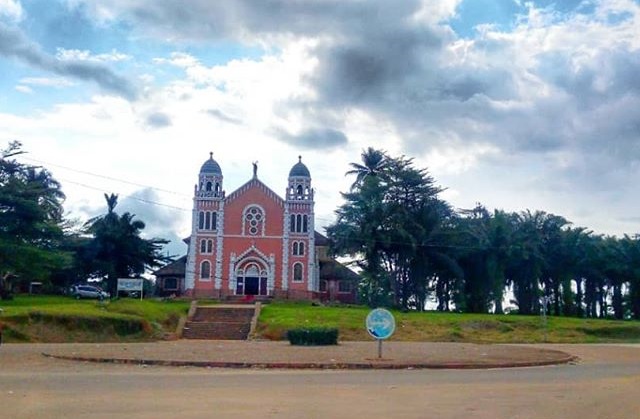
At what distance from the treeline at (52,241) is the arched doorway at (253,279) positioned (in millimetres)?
7914

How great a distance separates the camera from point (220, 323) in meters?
52.4

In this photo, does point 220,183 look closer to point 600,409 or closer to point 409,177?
point 409,177

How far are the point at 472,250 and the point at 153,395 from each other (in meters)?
61.3

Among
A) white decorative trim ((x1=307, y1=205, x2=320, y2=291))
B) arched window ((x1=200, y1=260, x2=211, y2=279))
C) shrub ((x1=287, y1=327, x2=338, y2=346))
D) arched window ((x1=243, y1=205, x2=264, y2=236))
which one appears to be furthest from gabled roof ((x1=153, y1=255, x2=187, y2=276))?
shrub ((x1=287, y1=327, x2=338, y2=346))

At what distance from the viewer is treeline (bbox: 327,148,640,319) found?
7125cm

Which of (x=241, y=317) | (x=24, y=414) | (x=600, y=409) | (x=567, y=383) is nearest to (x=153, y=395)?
(x=24, y=414)

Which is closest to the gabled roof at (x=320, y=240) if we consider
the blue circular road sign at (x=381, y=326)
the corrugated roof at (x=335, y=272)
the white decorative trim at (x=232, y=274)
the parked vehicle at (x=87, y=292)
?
the corrugated roof at (x=335, y=272)

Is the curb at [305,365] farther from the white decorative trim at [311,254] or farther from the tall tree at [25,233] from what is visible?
the white decorative trim at [311,254]

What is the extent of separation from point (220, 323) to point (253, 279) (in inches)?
1008

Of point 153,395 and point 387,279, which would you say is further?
point 387,279

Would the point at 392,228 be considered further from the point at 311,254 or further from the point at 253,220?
the point at 253,220

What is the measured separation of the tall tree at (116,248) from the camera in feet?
242

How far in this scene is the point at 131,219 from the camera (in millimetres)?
75500

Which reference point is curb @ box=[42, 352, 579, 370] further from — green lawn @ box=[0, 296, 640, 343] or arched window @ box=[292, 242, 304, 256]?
arched window @ box=[292, 242, 304, 256]
